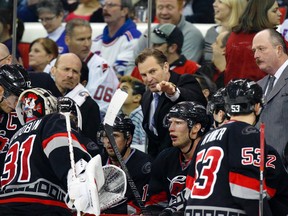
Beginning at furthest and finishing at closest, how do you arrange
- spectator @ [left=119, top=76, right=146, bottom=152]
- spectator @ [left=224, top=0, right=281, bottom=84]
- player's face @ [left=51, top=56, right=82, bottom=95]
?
1. spectator @ [left=119, top=76, right=146, bottom=152]
2. player's face @ [left=51, top=56, right=82, bottom=95]
3. spectator @ [left=224, top=0, right=281, bottom=84]

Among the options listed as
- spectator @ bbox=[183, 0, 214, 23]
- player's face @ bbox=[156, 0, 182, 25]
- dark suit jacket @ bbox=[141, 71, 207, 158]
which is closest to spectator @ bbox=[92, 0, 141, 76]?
player's face @ bbox=[156, 0, 182, 25]

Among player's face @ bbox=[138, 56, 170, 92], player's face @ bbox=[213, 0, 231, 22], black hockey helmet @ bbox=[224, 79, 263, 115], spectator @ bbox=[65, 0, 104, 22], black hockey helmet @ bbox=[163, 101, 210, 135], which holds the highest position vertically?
black hockey helmet @ bbox=[224, 79, 263, 115]

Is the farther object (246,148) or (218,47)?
(218,47)

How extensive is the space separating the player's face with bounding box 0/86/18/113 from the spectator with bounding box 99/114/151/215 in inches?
33.8

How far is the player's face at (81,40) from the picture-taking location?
10422 millimetres

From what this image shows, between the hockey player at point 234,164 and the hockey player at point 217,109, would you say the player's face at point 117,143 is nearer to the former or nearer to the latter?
the hockey player at point 217,109

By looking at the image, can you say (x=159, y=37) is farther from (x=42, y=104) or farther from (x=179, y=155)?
(x=42, y=104)

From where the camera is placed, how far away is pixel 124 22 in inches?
423

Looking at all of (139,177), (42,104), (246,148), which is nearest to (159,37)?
(139,177)

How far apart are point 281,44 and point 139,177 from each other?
5.06 feet

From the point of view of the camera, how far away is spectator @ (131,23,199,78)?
31.6 feet

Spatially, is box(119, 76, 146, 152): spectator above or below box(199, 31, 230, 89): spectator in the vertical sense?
below

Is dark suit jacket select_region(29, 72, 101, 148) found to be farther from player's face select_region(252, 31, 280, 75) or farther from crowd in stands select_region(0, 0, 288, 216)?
player's face select_region(252, 31, 280, 75)

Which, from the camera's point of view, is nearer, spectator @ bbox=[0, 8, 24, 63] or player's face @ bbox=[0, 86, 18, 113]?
player's face @ bbox=[0, 86, 18, 113]
